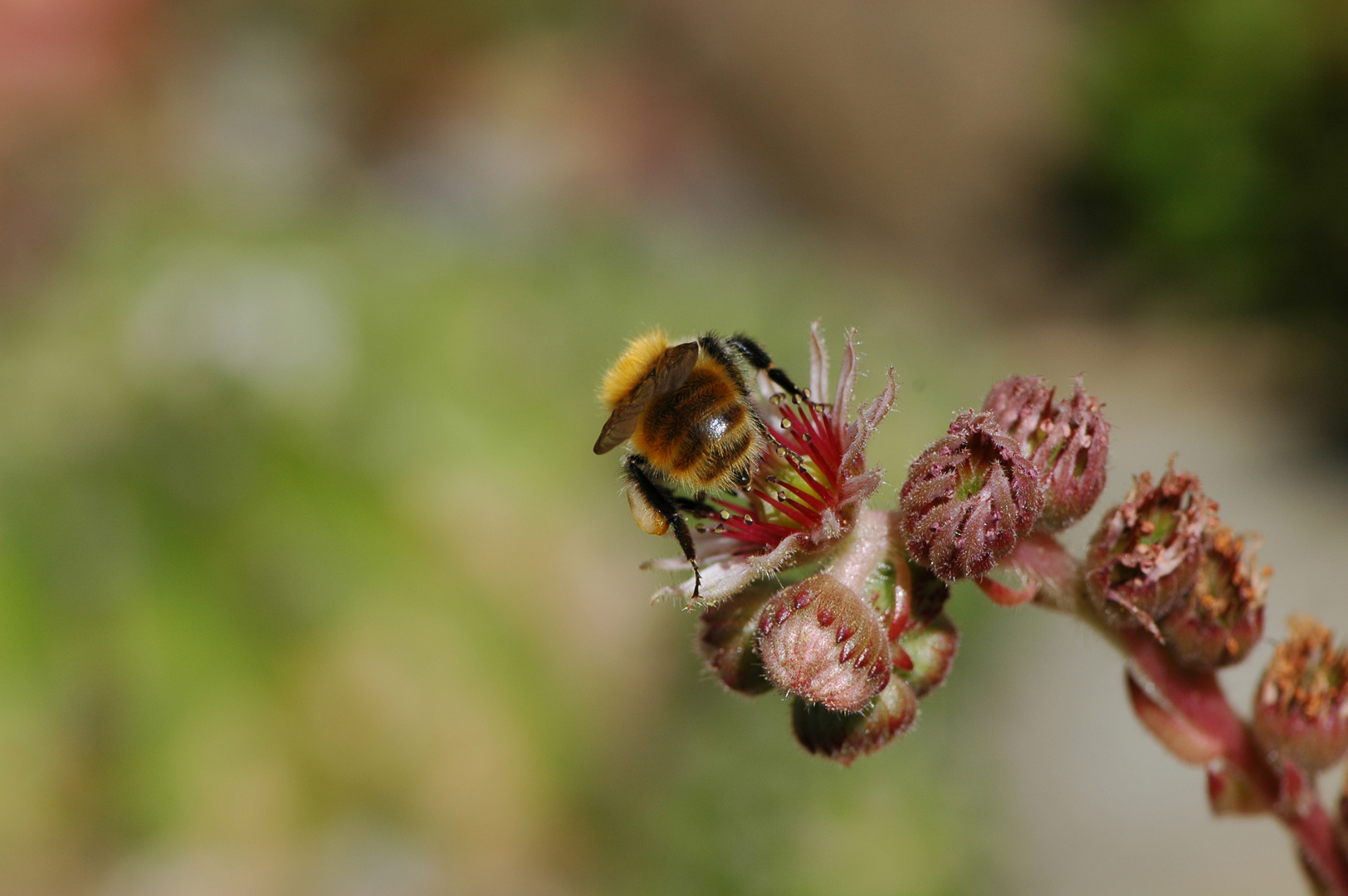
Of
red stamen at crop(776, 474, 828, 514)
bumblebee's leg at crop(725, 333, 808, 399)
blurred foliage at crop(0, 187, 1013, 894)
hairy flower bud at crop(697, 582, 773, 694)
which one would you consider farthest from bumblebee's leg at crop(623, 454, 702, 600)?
blurred foliage at crop(0, 187, 1013, 894)

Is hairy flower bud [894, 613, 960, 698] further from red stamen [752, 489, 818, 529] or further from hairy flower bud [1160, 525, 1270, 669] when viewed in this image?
hairy flower bud [1160, 525, 1270, 669]

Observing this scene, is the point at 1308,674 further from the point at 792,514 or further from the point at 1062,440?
the point at 792,514

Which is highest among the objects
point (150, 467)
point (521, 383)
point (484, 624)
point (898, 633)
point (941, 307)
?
point (941, 307)

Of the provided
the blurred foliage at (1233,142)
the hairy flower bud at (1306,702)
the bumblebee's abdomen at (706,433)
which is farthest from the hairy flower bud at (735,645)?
the blurred foliage at (1233,142)

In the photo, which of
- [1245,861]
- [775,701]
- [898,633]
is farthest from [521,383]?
[898,633]

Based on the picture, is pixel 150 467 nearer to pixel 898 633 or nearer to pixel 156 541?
pixel 156 541
